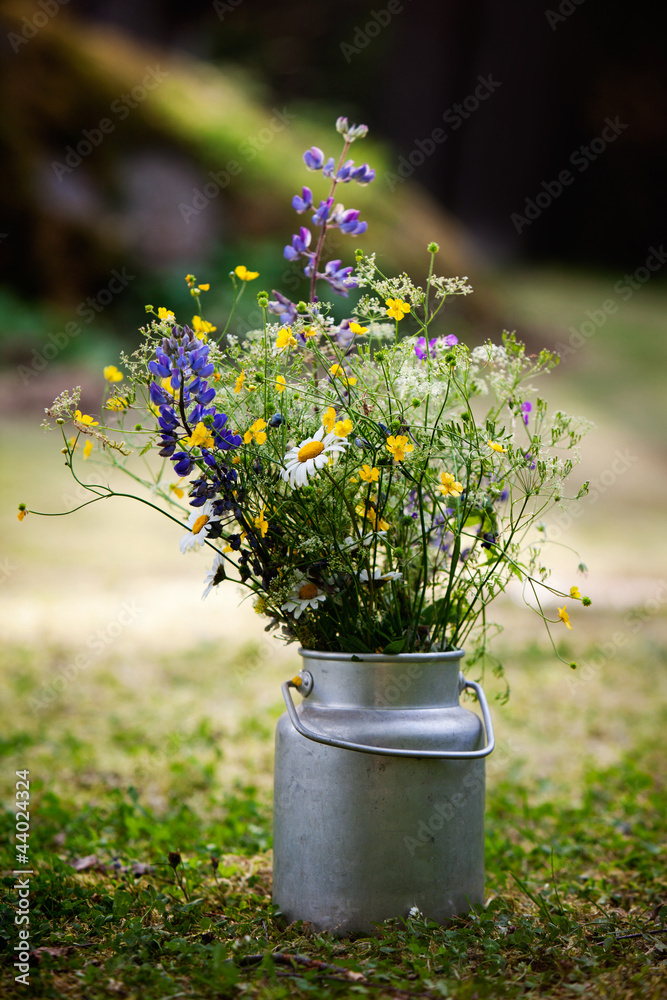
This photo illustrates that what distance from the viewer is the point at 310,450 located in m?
1.75

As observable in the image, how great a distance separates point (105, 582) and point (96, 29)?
8285 mm

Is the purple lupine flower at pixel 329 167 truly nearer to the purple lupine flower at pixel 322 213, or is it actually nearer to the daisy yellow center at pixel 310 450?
the purple lupine flower at pixel 322 213

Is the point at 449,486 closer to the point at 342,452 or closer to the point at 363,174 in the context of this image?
the point at 342,452

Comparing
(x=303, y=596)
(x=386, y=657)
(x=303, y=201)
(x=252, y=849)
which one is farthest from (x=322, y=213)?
(x=252, y=849)

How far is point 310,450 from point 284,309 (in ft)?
1.28

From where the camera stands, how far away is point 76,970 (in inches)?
66.4

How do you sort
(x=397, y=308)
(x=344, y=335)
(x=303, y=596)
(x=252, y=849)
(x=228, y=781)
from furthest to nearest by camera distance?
(x=228, y=781)
(x=252, y=849)
(x=344, y=335)
(x=303, y=596)
(x=397, y=308)

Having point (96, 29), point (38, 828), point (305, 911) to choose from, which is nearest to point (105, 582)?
point (38, 828)

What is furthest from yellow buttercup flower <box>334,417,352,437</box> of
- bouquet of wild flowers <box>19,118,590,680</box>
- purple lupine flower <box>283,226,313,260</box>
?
purple lupine flower <box>283,226,313,260</box>

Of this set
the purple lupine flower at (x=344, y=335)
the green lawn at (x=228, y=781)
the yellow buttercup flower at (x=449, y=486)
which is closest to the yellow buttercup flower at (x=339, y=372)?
the purple lupine flower at (x=344, y=335)

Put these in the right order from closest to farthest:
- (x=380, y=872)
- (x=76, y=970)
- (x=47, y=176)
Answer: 1. (x=76, y=970)
2. (x=380, y=872)
3. (x=47, y=176)

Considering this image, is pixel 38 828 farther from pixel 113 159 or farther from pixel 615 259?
pixel 615 259

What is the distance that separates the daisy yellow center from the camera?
1.75 meters

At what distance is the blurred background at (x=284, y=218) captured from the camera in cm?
579
